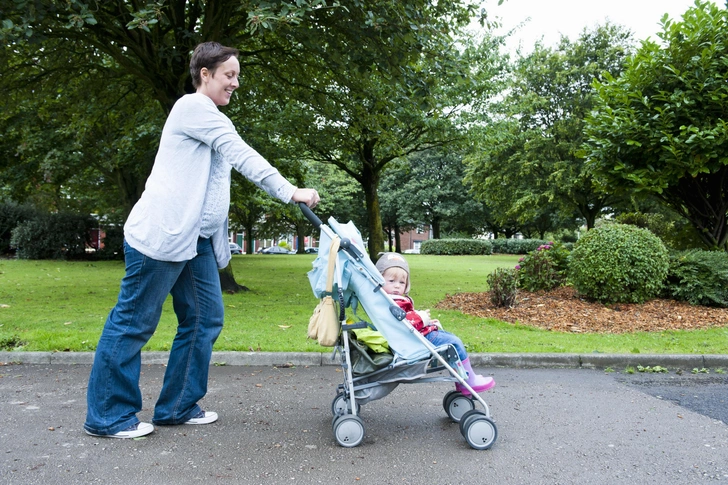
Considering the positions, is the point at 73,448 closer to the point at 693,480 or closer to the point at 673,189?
the point at 693,480

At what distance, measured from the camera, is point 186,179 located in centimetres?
349

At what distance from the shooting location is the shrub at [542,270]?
11.1 m

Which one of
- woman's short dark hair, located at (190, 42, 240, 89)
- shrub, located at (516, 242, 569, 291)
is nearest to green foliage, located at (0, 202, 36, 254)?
shrub, located at (516, 242, 569, 291)

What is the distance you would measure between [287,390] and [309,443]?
4.36ft

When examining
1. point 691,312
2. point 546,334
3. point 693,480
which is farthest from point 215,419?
point 691,312

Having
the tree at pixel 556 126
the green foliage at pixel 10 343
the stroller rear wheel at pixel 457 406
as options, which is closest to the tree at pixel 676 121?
the stroller rear wheel at pixel 457 406

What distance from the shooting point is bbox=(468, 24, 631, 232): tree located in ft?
93.7

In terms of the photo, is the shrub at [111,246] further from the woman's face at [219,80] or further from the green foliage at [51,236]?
the woman's face at [219,80]

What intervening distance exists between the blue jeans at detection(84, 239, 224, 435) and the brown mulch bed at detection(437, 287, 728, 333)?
591cm

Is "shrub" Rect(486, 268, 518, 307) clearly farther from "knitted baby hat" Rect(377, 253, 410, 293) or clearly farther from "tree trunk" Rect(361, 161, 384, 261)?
"tree trunk" Rect(361, 161, 384, 261)

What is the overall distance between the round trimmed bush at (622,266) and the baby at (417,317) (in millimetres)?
6626

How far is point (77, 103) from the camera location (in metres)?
13.3

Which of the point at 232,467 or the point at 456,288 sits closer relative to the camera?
the point at 232,467

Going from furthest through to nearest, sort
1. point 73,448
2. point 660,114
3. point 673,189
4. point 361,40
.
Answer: point 673,189 < point 660,114 < point 361,40 < point 73,448
